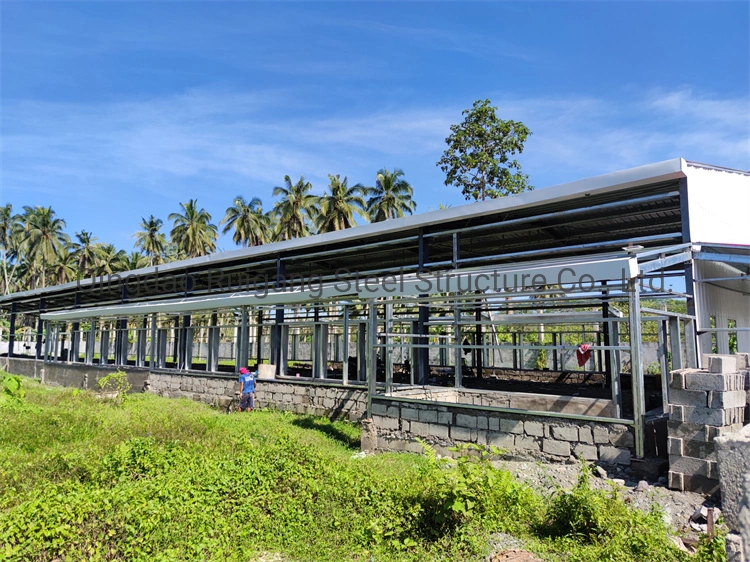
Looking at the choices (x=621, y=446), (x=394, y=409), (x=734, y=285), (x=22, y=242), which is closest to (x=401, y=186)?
(x=734, y=285)

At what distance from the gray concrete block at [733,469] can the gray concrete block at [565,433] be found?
2.59 metres

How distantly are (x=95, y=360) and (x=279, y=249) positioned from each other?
43.0 feet

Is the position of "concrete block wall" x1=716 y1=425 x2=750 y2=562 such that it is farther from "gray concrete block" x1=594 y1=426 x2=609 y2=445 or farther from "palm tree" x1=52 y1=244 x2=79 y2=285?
"palm tree" x1=52 y1=244 x2=79 y2=285

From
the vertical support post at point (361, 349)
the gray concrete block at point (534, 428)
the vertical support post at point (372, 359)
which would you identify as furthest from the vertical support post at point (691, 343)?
the vertical support post at point (361, 349)

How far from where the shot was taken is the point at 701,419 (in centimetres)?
630

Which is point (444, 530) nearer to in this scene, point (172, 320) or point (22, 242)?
point (172, 320)

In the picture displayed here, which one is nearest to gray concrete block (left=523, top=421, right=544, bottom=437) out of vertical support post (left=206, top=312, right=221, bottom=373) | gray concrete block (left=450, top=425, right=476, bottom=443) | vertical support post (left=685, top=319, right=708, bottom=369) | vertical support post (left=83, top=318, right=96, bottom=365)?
gray concrete block (left=450, top=425, right=476, bottom=443)

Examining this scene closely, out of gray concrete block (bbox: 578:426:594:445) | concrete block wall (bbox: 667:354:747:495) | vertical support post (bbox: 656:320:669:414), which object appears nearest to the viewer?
concrete block wall (bbox: 667:354:747:495)

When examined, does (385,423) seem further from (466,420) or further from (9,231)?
(9,231)

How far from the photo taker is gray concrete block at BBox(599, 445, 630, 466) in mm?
7109

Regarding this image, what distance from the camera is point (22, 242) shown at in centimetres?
5253

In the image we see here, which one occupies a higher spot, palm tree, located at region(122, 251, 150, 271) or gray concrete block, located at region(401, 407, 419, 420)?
palm tree, located at region(122, 251, 150, 271)

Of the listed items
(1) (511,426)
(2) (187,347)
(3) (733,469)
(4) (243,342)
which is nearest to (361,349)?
(4) (243,342)

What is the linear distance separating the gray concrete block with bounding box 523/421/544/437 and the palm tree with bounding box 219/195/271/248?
3658 centimetres
